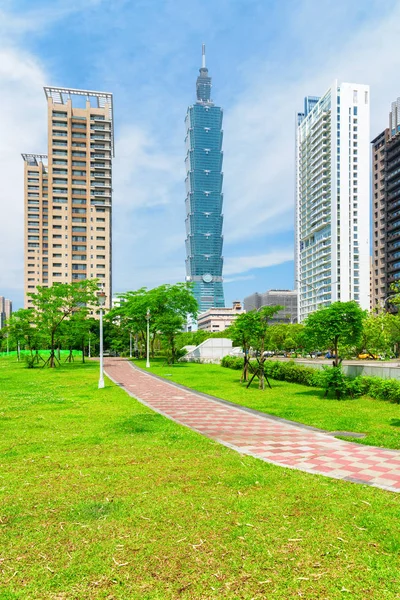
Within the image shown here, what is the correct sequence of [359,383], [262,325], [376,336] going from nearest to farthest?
[359,383] → [262,325] → [376,336]

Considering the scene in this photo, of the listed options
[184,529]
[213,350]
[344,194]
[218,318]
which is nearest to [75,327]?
[213,350]

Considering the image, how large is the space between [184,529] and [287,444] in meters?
4.33

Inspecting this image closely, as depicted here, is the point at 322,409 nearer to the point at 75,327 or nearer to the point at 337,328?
the point at 337,328

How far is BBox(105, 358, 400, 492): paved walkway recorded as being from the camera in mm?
6297

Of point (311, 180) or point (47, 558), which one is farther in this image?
point (311, 180)

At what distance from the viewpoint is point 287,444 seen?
819 centimetres

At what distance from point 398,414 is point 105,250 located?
8213cm

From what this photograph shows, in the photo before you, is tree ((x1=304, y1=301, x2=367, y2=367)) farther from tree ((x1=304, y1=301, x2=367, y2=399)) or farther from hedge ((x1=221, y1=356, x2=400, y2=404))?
hedge ((x1=221, y1=356, x2=400, y2=404))

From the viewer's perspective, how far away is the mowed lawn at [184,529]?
134 inches

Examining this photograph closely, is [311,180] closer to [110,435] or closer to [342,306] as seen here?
[342,306]

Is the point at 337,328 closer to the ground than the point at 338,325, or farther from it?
closer to the ground

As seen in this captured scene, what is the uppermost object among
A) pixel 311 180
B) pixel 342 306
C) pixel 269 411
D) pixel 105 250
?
pixel 311 180

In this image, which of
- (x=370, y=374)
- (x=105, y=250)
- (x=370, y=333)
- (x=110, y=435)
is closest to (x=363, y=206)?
(x=105, y=250)

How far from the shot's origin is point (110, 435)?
8852mm
